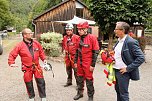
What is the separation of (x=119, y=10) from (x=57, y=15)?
15.5m

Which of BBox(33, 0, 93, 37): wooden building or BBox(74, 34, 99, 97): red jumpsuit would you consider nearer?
BBox(74, 34, 99, 97): red jumpsuit

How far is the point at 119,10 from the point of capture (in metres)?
13.0

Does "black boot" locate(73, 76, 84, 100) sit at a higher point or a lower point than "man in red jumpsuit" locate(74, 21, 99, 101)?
lower

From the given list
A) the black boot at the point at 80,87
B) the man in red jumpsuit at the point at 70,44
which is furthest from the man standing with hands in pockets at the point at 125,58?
the man in red jumpsuit at the point at 70,44

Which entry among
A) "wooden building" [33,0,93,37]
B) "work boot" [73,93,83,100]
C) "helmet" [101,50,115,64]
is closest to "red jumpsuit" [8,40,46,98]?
"work boot" [73,93,83,100]

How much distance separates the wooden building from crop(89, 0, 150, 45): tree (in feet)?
46.1

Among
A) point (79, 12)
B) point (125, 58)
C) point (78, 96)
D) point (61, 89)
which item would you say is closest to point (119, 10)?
point (61, 89)

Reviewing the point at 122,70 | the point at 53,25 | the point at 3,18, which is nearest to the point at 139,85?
the point at 122,70

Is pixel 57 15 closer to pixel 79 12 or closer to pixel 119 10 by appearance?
pixel 79 12

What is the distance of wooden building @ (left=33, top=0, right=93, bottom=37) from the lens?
27672 millimetres

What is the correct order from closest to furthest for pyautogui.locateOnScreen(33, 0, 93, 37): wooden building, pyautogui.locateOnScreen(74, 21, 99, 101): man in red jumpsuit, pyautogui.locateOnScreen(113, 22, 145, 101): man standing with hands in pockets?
1. pyautogui.locateOnScreen(113, 22, 145, 101): man standing with hands in pockets
2. pyautogui.locateOnScreen(74, 21, 99, 101): man in red jumpsuit
3. pyautogui.locateOnScreen(33, 0, 93, 37): wooden building

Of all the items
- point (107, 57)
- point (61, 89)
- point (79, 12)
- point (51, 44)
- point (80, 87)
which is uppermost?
point (79, 12)

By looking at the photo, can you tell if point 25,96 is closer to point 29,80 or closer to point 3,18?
point 29,80

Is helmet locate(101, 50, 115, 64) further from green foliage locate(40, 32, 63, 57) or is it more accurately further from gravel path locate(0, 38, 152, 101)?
green foliage locate(40, 32, 63, 57)
